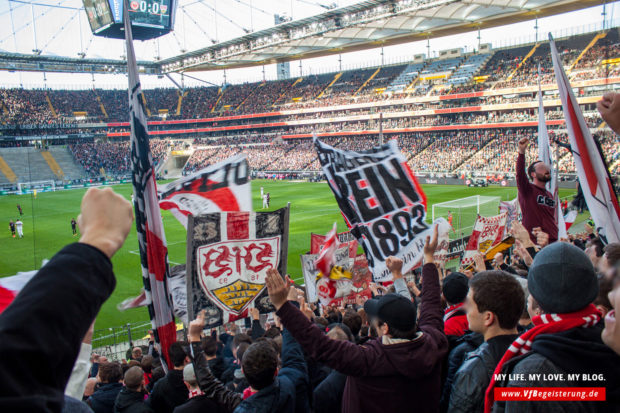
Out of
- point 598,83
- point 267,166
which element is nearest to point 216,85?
point 267,166

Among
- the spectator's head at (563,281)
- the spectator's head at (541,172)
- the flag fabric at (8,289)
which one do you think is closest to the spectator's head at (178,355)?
the flag fabric at (8,289)

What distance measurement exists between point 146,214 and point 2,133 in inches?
2856

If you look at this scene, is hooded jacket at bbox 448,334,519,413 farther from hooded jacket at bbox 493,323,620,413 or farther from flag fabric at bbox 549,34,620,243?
flag fabric at bbox 549,34,620,243

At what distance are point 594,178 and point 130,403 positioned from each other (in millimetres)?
5225

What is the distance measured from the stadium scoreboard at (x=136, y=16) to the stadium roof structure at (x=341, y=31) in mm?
5102

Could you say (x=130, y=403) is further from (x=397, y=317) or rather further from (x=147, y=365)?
(x=397, y=317)

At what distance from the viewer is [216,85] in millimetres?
93812

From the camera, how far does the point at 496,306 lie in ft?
9.51

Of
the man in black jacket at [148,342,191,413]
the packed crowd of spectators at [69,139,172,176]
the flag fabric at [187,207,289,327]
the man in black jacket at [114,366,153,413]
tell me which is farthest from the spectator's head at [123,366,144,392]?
the packed crowd of spectators at [69,139,172,176]

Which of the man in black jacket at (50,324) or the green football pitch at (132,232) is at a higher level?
the man in black jacket at (50,324)

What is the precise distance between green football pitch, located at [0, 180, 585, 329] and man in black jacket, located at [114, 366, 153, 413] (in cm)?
569

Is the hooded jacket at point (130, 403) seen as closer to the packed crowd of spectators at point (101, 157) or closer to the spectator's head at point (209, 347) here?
the spectator's head at point (209, 347)

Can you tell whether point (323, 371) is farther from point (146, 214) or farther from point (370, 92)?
point (370, 92)

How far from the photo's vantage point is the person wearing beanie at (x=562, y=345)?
2.02 m
